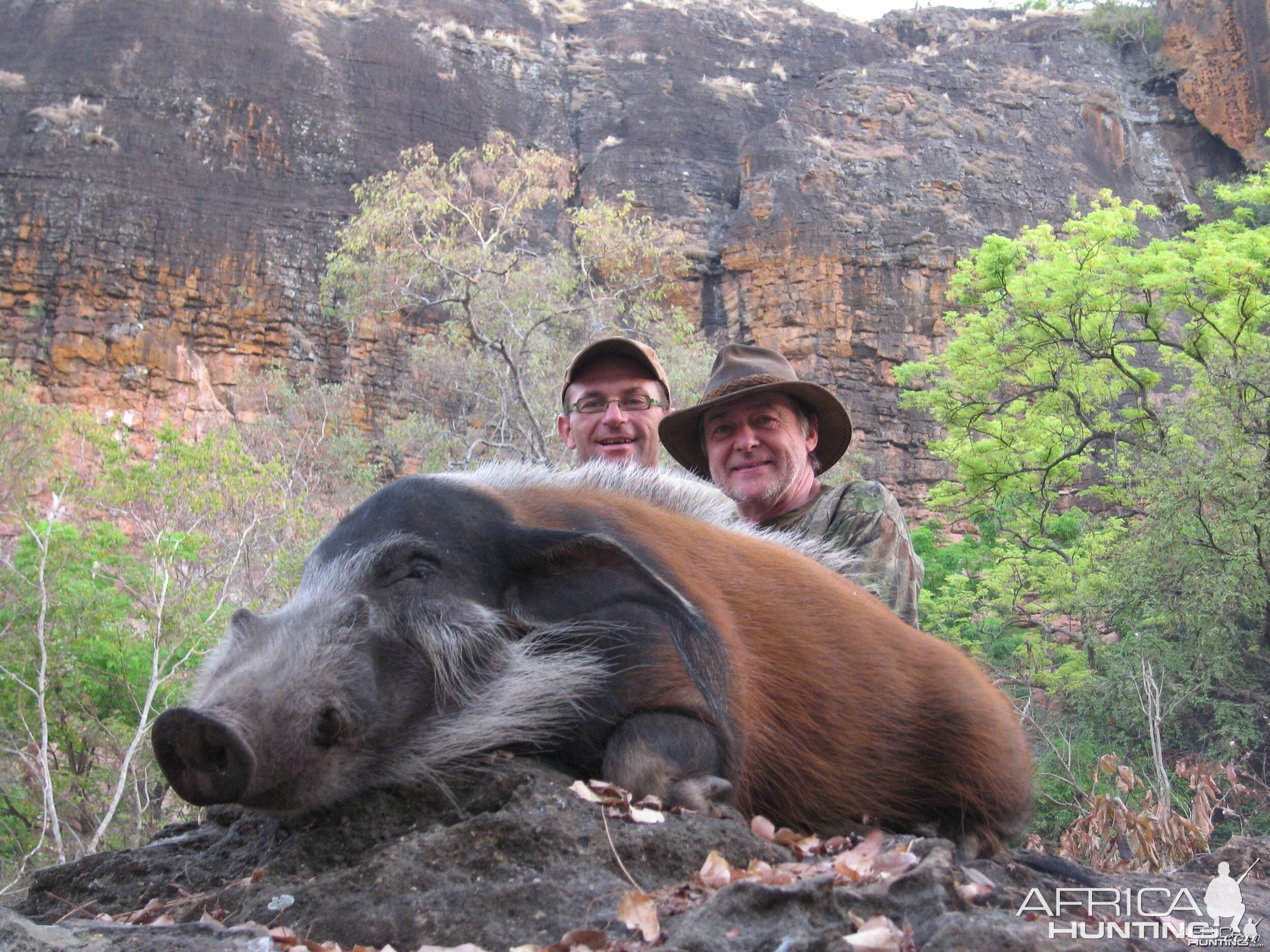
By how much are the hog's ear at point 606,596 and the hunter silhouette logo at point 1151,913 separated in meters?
0.84

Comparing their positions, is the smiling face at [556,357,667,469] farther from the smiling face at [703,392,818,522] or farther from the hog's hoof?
the hog's hoof

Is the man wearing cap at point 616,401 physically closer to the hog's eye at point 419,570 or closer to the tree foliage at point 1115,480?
the hog's eye at point 419,570

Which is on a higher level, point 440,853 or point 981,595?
point 440,853

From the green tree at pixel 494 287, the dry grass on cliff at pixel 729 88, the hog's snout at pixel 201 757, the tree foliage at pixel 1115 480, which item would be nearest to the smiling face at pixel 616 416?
the hog's snout at pixel 201 757

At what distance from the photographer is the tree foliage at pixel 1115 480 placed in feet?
39.8

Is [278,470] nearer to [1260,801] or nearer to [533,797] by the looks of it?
[1260,801]

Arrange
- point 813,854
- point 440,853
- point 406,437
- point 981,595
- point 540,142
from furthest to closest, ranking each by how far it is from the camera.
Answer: point 540,142 < point 406,437 < point 981,595 < point 813,854 < point 440,853

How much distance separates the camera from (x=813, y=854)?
2.29 meters

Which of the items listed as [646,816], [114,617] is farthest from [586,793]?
[114,617]

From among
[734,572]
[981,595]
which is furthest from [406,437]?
[734,572]

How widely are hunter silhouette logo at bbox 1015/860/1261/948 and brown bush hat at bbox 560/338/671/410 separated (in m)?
3.19

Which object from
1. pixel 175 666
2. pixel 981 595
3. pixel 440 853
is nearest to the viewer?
pixel 440 853

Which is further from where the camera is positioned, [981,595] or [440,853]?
[981,595]

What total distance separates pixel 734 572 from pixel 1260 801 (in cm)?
1011
